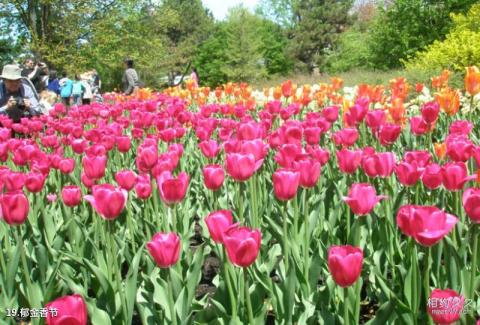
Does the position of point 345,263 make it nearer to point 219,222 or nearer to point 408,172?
point 219,222

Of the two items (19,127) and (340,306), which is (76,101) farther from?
(340,306)

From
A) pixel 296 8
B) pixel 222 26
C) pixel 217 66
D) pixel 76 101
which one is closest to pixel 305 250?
pixel 76 101

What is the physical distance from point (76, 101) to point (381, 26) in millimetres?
11803

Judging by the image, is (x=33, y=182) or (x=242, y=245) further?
(x=33, y=182)

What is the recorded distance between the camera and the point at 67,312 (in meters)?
1.12

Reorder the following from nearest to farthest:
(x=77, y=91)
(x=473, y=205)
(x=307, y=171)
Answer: (x=473, y=205)
(x=307, y=171)
(x=77, y=91)

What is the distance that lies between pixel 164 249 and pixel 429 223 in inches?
29.4

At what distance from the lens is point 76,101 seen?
514 inches

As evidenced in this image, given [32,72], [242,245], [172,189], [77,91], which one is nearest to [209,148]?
[172,189]

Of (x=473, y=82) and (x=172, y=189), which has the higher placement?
(x=473, y=82)

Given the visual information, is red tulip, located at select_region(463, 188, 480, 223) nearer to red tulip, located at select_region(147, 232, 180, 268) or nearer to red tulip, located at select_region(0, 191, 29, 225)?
red tulip, located at select_region(147, 232, 180, 268)

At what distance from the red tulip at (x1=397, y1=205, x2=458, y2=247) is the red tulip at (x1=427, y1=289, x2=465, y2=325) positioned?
181mm

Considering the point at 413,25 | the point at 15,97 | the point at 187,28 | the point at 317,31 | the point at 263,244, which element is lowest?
the point at 263,244

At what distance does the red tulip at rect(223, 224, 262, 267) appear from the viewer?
1.34m
